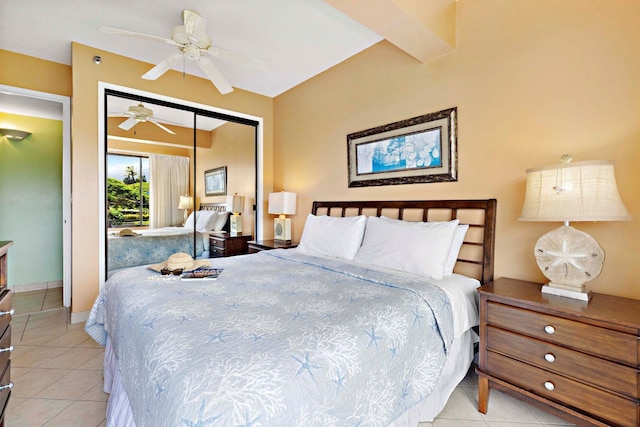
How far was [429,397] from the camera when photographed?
5.40 feet

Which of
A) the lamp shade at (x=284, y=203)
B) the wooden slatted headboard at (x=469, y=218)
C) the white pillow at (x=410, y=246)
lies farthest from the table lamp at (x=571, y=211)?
the lamp shade at (x=284, y=203)

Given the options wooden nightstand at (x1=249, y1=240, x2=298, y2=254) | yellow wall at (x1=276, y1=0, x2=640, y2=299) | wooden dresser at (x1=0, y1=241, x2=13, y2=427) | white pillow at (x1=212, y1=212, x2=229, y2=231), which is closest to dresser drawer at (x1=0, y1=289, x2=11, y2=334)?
wooden dresser at (x1=0, y1=241, x2=13, y2=427)

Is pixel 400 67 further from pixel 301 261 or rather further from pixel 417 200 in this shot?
pixel 301 261

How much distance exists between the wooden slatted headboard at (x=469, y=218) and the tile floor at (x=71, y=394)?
0.78 meters

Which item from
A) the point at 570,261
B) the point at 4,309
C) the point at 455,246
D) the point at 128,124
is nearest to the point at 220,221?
the point at 128,124

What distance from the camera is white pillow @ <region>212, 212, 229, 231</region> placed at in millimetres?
4172

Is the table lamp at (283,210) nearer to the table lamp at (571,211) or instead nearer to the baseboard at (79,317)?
the baseboard at (79,317)

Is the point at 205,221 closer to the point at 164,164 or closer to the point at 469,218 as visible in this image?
the point at 164,164

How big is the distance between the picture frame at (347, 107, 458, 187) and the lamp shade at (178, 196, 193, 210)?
2145 millimetres

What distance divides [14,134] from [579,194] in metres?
6.16

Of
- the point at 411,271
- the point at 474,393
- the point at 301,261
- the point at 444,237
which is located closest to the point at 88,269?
the point at 301,261

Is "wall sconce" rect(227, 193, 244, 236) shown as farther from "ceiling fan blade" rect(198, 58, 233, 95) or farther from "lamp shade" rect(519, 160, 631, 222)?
"lamp shade" rect(519, 160, 631, 222)

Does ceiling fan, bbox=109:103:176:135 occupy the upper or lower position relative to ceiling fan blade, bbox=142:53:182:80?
lower

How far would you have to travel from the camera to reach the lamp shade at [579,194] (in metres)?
1.51
